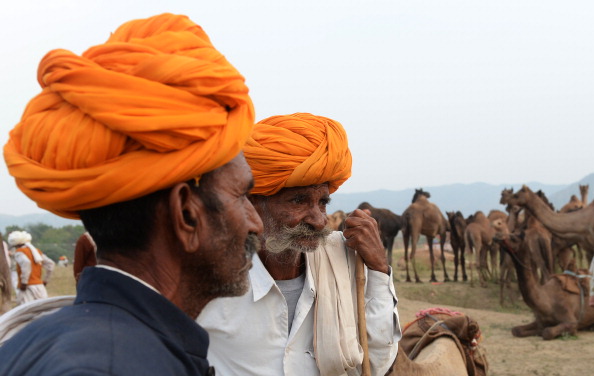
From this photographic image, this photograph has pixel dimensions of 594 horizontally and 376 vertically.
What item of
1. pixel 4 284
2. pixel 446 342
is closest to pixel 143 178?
pixel 446 342

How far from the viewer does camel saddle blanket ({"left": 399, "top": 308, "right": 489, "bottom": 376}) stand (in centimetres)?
498

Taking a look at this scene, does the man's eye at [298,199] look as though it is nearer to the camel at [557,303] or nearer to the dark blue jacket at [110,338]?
the dark blue jacket at [110,338]

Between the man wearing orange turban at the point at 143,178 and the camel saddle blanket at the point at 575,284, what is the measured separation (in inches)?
431

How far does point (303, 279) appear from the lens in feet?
10.4

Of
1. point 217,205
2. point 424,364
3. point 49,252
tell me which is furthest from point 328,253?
point 49,252

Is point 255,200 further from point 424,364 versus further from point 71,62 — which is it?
point 71,62

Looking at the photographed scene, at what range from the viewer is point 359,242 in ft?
10.0

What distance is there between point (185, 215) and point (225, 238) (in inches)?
4.6

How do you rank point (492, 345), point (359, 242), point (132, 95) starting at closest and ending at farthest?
point (132, 95) < point (359, 242) < point (492, 345)

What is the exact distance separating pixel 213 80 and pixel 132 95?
0.64 ft

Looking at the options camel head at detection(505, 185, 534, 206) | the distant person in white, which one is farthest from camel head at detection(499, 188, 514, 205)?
the distant person in white

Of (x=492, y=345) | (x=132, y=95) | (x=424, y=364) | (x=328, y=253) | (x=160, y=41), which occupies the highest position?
(x=160, y=41)

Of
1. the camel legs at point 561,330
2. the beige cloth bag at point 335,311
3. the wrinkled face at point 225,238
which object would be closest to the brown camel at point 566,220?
the camel legs at point 561,330

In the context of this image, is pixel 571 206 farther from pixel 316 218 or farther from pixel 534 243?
pixel 316 218
